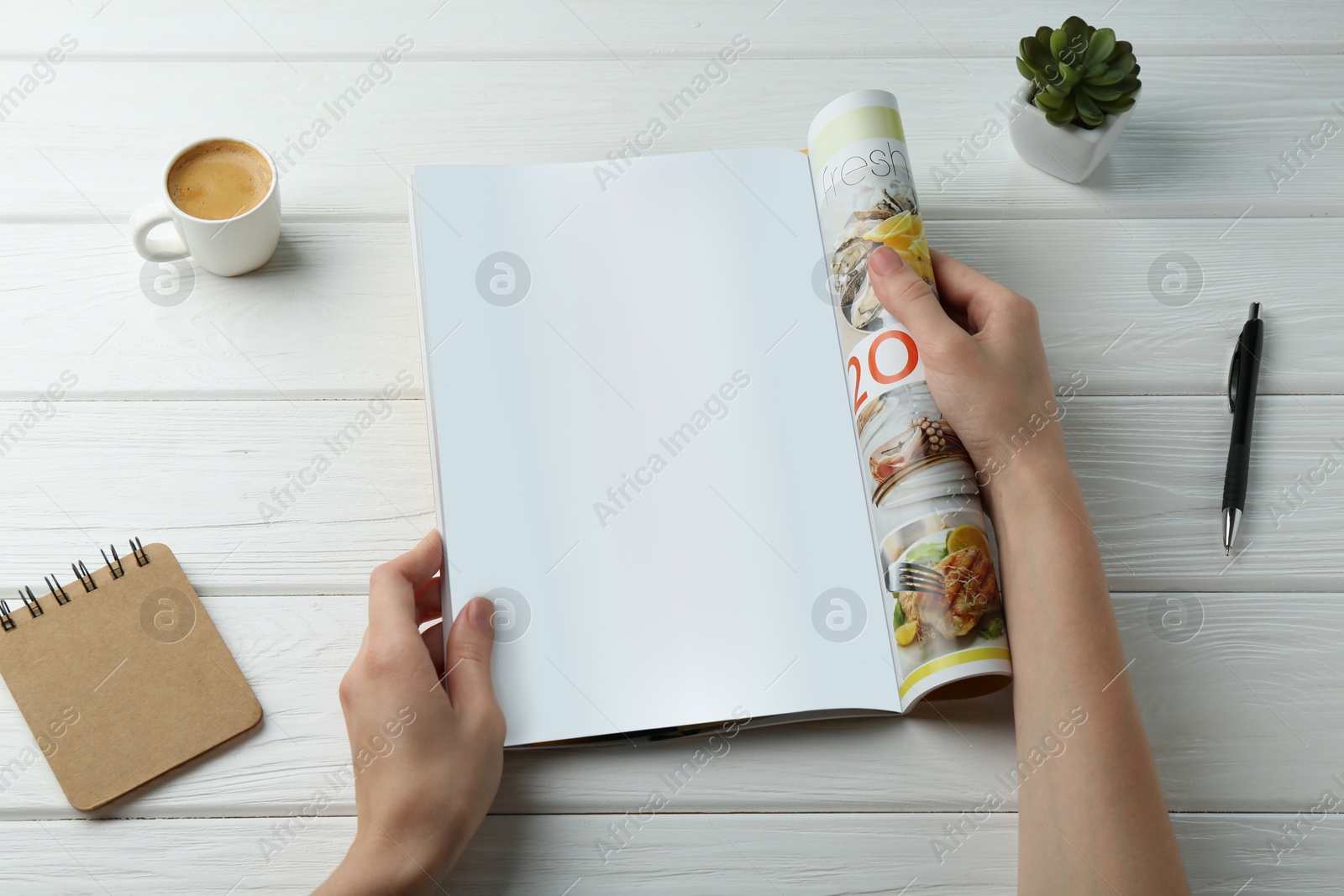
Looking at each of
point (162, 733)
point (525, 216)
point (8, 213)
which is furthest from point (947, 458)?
point (8, 213)

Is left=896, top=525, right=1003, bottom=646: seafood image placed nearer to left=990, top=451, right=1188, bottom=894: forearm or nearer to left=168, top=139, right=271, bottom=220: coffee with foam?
left=990, top=451, right=1188, bottom=894: forearm

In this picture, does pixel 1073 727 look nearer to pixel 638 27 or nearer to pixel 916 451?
pixel 916 451

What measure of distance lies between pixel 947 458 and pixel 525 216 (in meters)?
0.38

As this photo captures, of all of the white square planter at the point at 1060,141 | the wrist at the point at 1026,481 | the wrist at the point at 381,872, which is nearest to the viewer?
the wrist at the point at 381,872

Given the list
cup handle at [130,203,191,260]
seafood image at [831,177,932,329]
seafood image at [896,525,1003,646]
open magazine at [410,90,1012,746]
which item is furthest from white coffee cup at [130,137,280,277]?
seafood image at [896,525,1003,646]

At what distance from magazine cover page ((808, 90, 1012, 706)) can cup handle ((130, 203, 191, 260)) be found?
1.69 ft

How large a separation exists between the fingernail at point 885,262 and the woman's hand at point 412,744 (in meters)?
0.37

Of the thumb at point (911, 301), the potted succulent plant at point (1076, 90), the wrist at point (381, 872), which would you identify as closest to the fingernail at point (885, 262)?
the thumb at point (911, 301)

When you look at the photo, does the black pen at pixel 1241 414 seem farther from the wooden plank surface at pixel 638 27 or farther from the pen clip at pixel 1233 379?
the wooden plank surface at pixel 638 27

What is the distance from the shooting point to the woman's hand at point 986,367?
664 millimetres

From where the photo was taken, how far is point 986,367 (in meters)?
0.67

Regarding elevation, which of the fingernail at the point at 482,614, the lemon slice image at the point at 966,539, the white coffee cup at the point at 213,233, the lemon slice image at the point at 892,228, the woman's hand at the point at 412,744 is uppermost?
the lemon slice image at the point at 892,228

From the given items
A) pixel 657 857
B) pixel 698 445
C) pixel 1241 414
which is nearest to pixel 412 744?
pixel 657 857

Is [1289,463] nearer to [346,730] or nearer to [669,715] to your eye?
[669,715]
